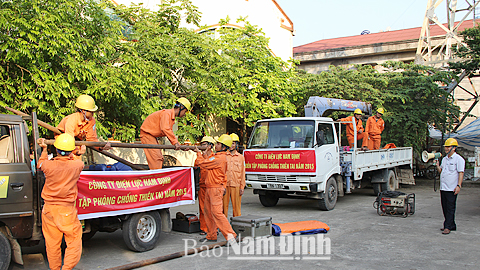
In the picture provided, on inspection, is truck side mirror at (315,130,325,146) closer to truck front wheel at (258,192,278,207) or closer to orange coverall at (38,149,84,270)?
truck front wheel at (258,192,278,207)

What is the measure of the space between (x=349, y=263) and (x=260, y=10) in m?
18.3

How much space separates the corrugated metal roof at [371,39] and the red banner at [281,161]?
81.7 ft

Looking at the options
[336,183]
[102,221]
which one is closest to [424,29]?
[336,183]

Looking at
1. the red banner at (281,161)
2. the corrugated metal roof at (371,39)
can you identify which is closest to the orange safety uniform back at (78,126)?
the red banner at (281,161)

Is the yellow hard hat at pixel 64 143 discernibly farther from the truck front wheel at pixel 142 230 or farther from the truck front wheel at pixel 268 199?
the truck front wheel at pixel 268 199

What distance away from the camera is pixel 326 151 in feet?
34.8

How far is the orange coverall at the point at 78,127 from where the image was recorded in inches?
241

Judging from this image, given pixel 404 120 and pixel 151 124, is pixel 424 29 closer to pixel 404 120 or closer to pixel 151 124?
pixel 404 120

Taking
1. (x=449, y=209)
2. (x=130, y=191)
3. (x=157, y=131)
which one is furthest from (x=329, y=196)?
(x=130, y=191)

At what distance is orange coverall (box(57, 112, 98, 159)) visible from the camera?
20.1ft

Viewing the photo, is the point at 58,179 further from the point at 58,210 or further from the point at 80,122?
the point at 80,122

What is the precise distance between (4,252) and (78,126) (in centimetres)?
208

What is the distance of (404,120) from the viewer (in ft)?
56.9

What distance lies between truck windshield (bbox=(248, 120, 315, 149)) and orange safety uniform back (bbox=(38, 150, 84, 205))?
645 cm
